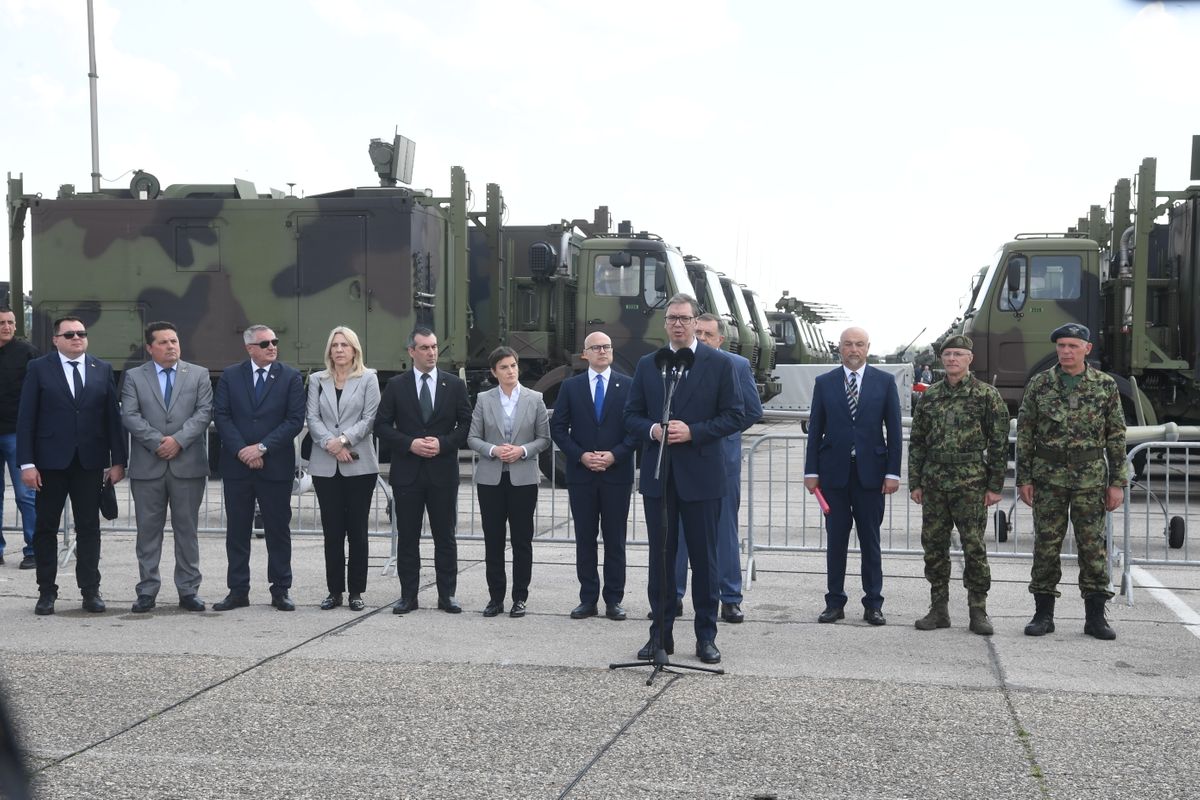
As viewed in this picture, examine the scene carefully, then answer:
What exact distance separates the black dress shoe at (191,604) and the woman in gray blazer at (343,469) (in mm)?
715

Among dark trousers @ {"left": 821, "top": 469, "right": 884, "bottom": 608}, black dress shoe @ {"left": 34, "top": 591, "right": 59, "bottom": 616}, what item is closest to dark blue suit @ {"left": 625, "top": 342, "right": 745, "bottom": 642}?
dark trousers @ {"left": 821, "top": 469, "right": 884, "bottom": 608}

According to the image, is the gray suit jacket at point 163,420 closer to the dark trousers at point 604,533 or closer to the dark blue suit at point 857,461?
the dark trousers at point 604,533

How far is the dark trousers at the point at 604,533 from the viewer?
795 cm

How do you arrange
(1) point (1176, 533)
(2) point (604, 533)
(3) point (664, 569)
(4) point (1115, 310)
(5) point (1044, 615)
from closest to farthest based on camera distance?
(3) point (664, 569) → (5) point (1044, 615) → (2) point (604, 533) → (1) point (1176, 533) → (4) point (1115, 310)

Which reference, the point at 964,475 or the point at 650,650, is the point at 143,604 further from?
the point at 964,475

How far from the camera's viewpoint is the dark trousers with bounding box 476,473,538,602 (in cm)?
803

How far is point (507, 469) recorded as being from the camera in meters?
8.11

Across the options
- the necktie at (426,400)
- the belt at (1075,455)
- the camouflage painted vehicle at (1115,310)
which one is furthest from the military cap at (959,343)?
the camouflage painted vehicle at (1115,310)

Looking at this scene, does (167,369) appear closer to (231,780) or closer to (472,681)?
(472,681)

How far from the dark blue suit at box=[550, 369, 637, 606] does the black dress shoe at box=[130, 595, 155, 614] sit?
254cm

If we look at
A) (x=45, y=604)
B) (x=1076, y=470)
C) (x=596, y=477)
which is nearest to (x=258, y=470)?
(x=45, y=604)

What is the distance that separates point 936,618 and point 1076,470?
43.9 inches

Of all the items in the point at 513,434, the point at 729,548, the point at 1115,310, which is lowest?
the point at 729,548

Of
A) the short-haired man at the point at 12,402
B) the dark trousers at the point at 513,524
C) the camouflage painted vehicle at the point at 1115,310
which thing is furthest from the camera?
the camouflage painted vehicle at the point at 1115,310
